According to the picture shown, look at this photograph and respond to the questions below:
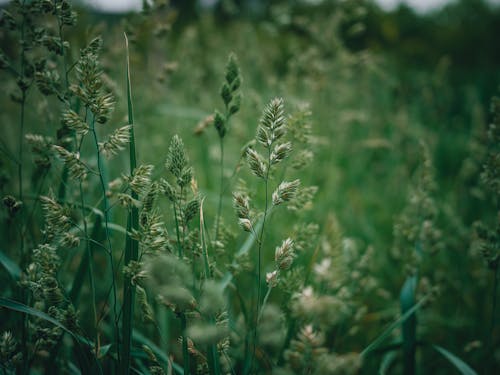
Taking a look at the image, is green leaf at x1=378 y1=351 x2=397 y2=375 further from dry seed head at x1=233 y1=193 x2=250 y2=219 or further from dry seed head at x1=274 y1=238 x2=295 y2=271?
dry seed head at x1=233 y1=193 x2=250 y2=219

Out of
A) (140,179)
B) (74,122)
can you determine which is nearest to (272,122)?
(140,179)

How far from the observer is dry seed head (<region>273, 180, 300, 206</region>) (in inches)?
32.6

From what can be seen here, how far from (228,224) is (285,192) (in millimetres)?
1100

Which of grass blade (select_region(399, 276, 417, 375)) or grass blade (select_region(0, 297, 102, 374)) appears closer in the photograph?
grass blade (select_region(0, 297, 102, 374))

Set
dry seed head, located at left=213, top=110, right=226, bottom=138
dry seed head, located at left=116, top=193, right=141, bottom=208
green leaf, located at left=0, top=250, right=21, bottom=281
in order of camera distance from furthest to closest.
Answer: green leaf, located at left=0, top=250, right=21, bottom=281
dry seed head, located at left=213, top=110, right=226, bottom=138
dry seed head, located at left=116, top=193, right=141, bottom=208

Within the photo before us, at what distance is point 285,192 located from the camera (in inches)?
32.7

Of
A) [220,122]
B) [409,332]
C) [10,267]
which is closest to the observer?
[220,122]

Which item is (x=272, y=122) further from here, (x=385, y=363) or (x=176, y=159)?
(x=385, y=363)

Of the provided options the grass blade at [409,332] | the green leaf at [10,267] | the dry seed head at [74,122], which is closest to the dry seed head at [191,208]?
the dry seed head at [74,122]

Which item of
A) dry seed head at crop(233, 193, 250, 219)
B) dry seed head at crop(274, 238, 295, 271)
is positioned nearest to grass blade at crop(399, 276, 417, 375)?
dry seed head at crop(274, 238, 295, 271)

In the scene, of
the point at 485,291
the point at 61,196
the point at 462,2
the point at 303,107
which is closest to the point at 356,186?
Result: the point at 485,291

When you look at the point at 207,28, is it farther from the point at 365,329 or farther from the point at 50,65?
the point at 365,329

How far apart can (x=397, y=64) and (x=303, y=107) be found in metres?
5.98

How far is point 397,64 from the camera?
632cm
